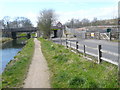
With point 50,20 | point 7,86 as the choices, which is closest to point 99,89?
point 7,86

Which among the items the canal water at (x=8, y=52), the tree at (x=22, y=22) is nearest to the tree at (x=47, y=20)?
the canal water at (x=8, y=52)

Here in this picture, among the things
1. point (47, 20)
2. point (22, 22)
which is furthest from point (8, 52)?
point (22, 22)

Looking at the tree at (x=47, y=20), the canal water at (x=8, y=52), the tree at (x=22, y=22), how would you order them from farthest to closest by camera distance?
1. the tree at (x=22, y=22)
2. the tree at (x=47, y=20)
3. the canal water at (x=8, y=52)

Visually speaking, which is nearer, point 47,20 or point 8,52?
point 8,52

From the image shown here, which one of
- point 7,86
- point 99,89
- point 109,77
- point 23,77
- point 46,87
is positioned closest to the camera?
point 99,89

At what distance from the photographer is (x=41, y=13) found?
49.0m

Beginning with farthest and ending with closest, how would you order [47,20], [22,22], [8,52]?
1. [22,22]
2. [47,20]
3. [8,52]

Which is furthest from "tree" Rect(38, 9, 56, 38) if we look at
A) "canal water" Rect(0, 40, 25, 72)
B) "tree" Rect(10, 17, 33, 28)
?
"tree" Rect(10, 17, 33, 28)

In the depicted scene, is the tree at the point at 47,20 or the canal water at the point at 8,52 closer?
the canal water at the point at 8,52

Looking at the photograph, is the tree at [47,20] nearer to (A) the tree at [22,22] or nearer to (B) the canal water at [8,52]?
(B) the canal water at [8,52]

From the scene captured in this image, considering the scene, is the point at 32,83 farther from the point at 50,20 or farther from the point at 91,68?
the point at 50,20

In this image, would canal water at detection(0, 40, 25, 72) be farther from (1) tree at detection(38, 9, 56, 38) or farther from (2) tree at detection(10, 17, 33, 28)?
(2) tree at detection(10, 17, 33, 28)

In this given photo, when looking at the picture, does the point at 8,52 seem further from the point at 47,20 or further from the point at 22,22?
the point at 22,22

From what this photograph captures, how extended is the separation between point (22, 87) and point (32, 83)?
57cm
